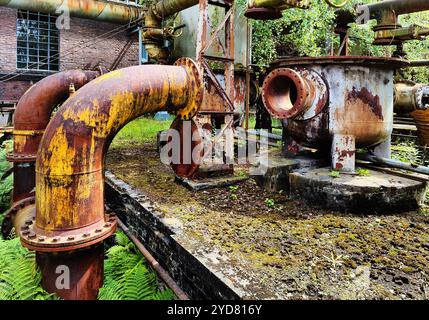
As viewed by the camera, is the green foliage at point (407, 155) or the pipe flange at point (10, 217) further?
the green foliage at point (407, 155)

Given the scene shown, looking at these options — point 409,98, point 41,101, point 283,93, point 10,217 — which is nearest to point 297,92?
point 283,93

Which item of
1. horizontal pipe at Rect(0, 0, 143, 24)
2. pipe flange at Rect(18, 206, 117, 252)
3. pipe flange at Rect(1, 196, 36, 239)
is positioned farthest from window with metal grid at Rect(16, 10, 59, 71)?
pipe flange at Rect(18, 206, 117, 252)

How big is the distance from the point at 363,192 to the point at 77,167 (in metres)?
2.63

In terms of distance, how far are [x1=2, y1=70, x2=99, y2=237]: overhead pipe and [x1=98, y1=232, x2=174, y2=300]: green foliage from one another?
1.53 meters

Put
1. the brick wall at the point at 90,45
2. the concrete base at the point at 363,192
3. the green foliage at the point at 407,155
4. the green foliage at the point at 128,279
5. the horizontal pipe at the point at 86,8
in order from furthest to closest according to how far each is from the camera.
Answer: the brick wall at the point at 90,45 → the horizontal pipe at the point at 86,8 → the green foliage at the point at 407,155 → the concrete base at the point at 363,192 → the green foliage at the point at 128,279

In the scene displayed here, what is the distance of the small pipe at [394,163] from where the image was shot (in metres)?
3.52

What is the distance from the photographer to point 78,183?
2.16 meters

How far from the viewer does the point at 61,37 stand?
1273 centimetres

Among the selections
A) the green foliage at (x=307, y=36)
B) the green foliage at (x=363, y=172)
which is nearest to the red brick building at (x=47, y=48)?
the green foliage at (x=307, y=36)

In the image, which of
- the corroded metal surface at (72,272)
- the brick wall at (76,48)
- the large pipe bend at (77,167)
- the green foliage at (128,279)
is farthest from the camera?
the brick wall at (76,48)

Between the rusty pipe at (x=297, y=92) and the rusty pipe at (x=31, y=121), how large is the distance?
8.06 ft

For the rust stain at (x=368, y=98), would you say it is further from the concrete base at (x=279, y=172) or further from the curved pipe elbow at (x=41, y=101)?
the curved pipe elbow at (x=41, y=101)

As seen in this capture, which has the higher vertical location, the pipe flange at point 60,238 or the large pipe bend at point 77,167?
the large pipe bend at point 77,167

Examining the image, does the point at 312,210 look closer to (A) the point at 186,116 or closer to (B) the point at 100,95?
(A) the point at 186,116
